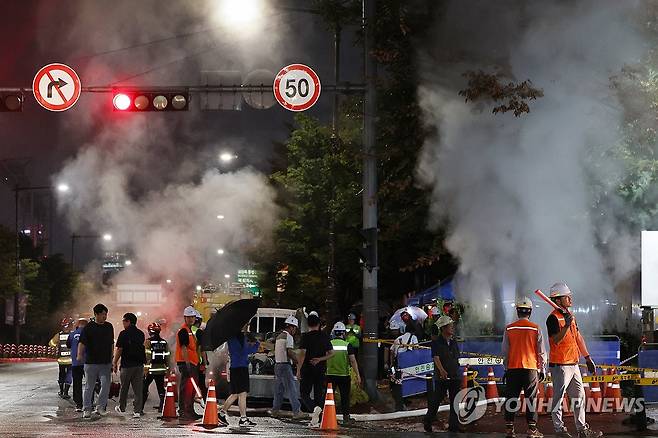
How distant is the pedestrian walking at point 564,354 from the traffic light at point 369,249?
5865 millimetres

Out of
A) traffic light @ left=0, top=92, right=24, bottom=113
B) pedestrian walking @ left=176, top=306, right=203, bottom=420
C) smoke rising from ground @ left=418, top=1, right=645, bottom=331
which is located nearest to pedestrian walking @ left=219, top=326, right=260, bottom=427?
pedestrian walking @ left=176, top=306, right=203, bottom=420

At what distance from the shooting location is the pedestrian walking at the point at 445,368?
11.2 metres

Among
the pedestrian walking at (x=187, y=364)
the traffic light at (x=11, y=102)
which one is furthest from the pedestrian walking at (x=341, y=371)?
the traffic light at (x=11, y=102)

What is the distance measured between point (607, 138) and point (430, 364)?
3.99m

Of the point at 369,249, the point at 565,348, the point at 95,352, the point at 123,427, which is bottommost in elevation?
the point at 123,427

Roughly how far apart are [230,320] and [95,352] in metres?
2.08

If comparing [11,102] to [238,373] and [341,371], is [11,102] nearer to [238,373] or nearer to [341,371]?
[238,373]

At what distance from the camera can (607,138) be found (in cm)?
1345

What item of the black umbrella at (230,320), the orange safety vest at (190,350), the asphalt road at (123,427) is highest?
the black umbrella at (230,320)

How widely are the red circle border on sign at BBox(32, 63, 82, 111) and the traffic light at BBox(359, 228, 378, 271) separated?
191 inches

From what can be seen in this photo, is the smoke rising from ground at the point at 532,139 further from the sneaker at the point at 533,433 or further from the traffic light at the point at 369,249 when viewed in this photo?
the sneaker at the point at 533,433

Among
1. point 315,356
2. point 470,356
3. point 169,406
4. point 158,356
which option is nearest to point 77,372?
point 158,356

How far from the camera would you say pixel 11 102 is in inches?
617

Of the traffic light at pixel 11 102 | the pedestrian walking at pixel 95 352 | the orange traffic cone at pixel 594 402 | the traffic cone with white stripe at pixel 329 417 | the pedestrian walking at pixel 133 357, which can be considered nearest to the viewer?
the traffic cone with white stripe at pixel 329 417
